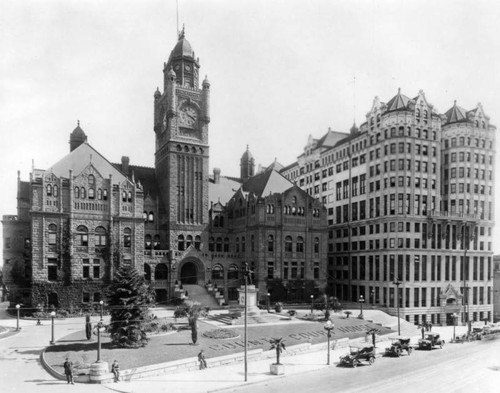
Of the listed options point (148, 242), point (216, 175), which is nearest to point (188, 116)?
point (216, 175)

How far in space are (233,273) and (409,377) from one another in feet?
141

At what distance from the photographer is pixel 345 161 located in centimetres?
8625

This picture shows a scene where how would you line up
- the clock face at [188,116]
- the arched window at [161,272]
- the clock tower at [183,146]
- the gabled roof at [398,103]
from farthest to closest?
the gabled roof at [398,103]
the clock face at [188,116]
the clock tower at [183,146]
the arched window at [161,272]

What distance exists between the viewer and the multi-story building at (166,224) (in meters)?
61.1

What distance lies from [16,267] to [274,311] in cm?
3845

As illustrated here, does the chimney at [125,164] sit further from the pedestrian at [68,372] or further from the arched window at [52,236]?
the pedestrian at [68,372]

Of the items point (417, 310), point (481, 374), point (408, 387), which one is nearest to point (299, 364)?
point (408, 387)

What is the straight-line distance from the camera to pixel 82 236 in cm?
6262

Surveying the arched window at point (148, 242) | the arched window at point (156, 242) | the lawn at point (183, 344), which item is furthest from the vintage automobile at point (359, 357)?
the arched window at point (148, 242)

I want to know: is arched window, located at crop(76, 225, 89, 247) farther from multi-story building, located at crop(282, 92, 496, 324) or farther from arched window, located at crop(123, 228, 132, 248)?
multi-story building, located at crop(282, 92, 496, 324)

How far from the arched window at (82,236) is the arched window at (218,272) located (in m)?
20.0

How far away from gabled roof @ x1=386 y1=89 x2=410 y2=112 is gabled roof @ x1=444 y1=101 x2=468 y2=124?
8.75 m

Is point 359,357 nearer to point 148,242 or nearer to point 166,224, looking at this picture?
point 166,224

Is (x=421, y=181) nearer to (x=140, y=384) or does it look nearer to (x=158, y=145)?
(x=158, y=145)
